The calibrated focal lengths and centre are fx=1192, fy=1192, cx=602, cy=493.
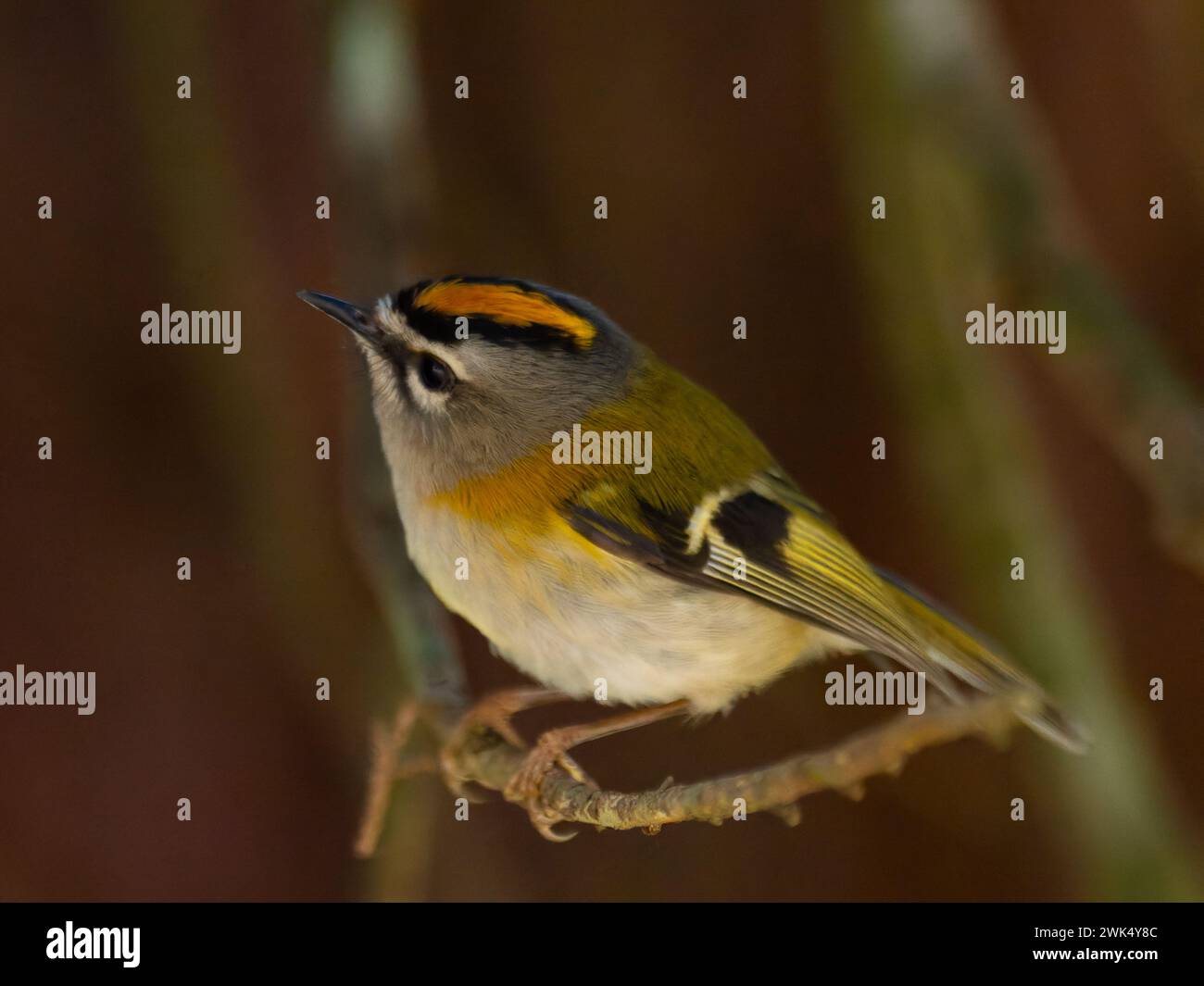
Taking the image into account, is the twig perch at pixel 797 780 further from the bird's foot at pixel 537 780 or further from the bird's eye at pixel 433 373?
the bird's eye at pixel 433 373

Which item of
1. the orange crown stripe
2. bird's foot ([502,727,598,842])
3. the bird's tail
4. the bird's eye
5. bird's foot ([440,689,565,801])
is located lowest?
bird's foot ([502,727,598,842])

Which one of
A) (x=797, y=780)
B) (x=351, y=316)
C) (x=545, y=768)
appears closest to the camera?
(x=797, y=780)

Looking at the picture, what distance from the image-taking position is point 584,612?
138 centimetres

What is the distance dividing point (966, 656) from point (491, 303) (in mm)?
769

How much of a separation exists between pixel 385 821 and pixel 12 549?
2.81 ft

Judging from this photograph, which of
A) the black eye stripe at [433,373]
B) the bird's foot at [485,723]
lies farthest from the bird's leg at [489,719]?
the black eye stripe at [433,373]

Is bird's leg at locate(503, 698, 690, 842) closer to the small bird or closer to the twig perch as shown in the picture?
the small bird

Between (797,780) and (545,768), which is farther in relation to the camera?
(545,768)

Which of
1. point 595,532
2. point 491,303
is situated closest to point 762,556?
point 595,532

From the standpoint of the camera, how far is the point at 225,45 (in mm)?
2088

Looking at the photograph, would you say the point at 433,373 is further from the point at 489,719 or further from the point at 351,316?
the point at 489,719

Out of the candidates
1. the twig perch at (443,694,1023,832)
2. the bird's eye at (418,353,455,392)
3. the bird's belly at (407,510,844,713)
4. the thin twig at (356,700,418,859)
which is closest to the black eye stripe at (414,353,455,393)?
the bird's eye at (418,353,455,392)

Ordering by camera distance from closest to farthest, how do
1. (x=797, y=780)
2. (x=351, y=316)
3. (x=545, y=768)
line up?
(x=797, y=780)
(x=545, y=768)
(x=351, y=316)

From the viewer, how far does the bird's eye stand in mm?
1483
